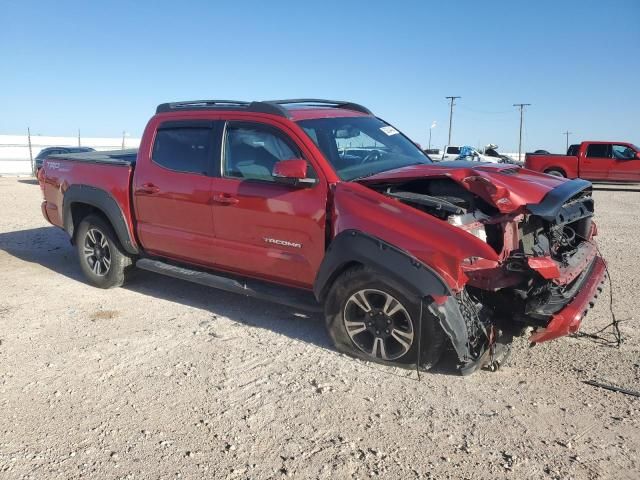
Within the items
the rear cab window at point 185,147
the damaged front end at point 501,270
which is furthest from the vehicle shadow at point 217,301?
the rear cab window at point 185,147

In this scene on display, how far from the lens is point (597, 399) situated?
11.8 ft

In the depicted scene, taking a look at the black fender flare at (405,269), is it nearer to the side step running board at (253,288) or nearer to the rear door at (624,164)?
the side step running board at (253,288)

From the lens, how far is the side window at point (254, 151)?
4.58m

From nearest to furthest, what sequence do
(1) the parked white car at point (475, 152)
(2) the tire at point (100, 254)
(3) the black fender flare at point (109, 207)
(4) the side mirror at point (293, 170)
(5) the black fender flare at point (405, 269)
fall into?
(5) the black fender flare at point (405, 269) < (4) the side mirror at point (293, 170) < (3) the black fender flare at point (109, 207) < (2) the tire at point (100, 254) < (1) the parked white car at point (475, 152)

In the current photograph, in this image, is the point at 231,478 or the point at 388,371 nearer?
the point at 231,478

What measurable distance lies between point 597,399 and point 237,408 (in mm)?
2318

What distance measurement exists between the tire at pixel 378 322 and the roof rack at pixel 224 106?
5.19ft

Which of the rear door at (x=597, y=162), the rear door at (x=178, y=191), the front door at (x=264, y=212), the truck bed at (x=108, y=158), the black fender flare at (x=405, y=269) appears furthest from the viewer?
the rear door at (x=597, y=162)

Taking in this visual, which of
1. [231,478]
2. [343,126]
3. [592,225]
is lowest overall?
[231,478]

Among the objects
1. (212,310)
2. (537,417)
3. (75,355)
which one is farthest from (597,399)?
(75,355)

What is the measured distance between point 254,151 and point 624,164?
1958 centimetres

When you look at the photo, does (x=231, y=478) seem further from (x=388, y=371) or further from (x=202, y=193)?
(x=202, y=193)

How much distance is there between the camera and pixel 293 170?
4.13m

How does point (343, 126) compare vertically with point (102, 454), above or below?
above
